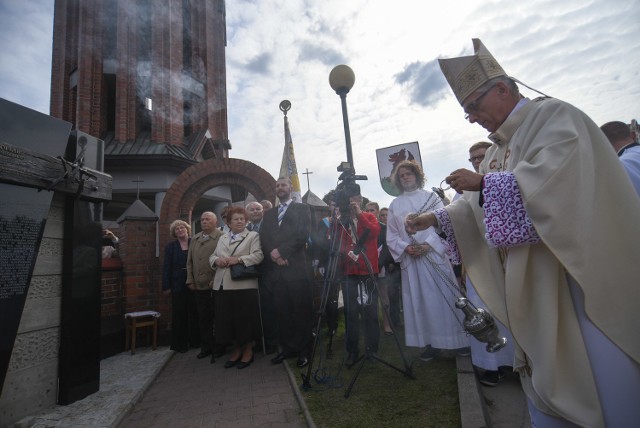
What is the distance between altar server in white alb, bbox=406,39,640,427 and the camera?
4.28ft

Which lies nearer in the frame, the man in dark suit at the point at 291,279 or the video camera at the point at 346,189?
the video camera at the point at 346,189

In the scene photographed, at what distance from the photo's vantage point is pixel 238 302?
4883 millimetres

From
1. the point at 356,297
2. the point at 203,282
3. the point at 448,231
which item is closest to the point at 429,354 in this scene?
the point at 356,297

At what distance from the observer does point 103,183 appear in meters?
4.24

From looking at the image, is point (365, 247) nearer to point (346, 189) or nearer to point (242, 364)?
point (346, 189)

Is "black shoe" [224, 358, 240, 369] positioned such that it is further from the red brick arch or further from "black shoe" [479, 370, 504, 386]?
the red brick arch

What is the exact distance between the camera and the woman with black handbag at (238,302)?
482 cm

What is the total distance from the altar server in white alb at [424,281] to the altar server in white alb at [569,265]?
8.34 ft

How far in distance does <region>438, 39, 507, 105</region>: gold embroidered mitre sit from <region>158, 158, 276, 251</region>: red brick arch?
20.5 feet

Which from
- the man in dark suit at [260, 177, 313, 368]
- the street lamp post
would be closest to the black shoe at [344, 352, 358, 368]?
the man in dark suit at [260, 177, 313, 368]

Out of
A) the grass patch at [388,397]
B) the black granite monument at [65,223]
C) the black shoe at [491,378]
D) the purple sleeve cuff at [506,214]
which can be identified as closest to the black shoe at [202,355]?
the black granite monument at [65,223]

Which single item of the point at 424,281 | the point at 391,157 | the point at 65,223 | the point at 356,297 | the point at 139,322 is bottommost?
the point at 139,322

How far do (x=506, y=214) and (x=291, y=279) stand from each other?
11.9 ft

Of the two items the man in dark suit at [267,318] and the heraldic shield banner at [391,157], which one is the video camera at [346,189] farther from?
the heraldic shield banner at [391,157]
